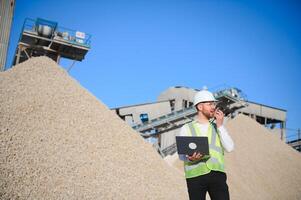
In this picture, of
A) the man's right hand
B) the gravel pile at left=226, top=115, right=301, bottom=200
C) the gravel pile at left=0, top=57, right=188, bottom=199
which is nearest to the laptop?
the man's right hand

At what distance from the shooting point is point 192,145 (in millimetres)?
2904

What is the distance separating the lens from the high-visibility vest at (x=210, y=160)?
2895mm

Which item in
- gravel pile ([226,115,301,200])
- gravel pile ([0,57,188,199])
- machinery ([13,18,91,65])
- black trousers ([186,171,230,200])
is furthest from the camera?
machinery ([13,18,91,65])

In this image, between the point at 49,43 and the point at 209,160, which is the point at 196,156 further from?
the point at 49,43

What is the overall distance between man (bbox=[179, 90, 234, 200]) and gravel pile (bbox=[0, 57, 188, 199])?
3551 millimetres

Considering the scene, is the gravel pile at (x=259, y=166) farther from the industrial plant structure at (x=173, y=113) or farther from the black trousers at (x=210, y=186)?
the black trousers at (x=210, y=186)

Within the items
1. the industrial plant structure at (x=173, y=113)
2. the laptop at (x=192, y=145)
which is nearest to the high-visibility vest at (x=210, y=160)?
the laptop at (x=192, y=145)

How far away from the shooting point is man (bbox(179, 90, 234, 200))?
9.41 feet

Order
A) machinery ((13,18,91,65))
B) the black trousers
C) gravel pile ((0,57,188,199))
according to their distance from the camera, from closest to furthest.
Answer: the black trousers
gravel pile ((0,57,188,199))
machinery ((13,18,91,65))

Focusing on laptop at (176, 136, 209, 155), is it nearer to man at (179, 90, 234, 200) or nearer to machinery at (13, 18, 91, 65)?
man at (179, 90, 234, 200)

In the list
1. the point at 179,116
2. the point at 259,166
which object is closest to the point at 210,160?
the point at 259,166

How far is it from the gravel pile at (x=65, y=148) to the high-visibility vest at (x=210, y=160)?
11.7 ft

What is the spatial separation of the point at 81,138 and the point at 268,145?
1148cm

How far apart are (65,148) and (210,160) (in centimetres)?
545
